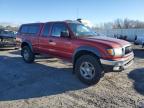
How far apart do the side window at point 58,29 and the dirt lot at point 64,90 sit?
1455 millimetres

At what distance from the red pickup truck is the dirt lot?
512 millimetres

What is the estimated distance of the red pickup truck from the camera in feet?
20.3

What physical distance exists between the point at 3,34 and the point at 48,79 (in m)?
14.8

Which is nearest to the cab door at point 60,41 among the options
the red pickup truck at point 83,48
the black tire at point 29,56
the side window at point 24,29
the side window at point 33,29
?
the red pickup truck at point 83,48

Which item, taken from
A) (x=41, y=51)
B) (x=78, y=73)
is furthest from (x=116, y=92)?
(x=41, y=51)

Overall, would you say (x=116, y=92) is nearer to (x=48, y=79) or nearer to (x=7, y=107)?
(x=48, y=79)

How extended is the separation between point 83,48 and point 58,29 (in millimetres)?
1679

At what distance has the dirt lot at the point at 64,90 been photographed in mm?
5133

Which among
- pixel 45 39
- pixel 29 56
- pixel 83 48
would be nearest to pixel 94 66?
pixel 83 48

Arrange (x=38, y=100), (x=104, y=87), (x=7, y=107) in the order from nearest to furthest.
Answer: (x=7, y=107), (x=38, y=100), (x=104, y=87)

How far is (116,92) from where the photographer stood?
5.85 m

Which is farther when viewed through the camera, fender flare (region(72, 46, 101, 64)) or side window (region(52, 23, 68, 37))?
side window (region(52, 23, 68, 37))

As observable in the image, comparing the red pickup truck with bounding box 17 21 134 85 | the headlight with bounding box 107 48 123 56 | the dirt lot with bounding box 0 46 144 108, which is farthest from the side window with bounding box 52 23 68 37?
the headlight with bounding box 107 48 123 56

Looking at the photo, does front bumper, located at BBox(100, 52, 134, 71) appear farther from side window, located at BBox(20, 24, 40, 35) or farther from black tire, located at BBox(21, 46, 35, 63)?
black tire, located at BBox(21, 46, 35, 63)
